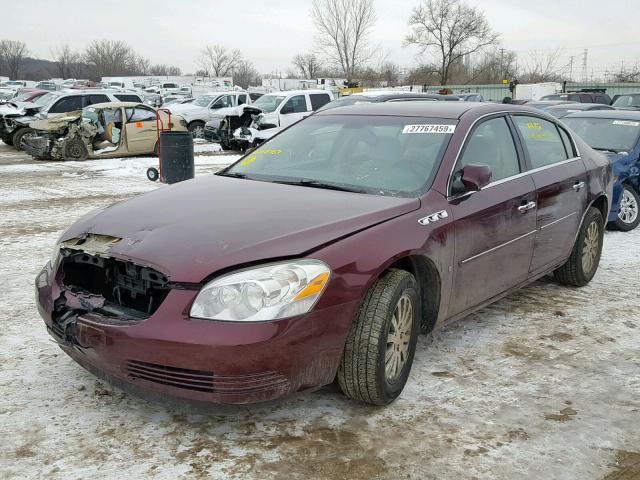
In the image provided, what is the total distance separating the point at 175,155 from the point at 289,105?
319 inches

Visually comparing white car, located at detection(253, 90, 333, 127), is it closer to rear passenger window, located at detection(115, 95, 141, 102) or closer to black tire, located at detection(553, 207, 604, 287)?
rear passenger window, located at detection(115, 95, 141, 102)

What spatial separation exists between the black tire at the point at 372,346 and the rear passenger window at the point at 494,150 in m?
1.11

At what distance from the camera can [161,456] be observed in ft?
9.23

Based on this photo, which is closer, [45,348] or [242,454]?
[242,454]

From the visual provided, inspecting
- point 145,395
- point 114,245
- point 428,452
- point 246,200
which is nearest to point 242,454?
point 145,395

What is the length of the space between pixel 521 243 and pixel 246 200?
1992mm

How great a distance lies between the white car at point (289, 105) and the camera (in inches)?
717

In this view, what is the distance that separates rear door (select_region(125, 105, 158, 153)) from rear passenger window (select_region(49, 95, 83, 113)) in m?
3.18

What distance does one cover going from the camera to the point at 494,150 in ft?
14.2

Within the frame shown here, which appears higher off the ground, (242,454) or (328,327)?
(328,327)

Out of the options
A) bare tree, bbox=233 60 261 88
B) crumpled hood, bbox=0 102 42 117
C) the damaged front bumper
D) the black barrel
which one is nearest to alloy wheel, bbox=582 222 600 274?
the damaged front bumper

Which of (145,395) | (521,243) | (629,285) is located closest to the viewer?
(145,395)

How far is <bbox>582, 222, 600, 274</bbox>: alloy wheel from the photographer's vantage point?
18.0 ft

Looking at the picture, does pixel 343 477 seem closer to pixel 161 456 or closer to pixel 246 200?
pixel 161 456
